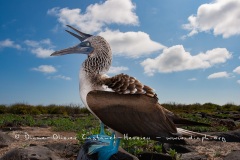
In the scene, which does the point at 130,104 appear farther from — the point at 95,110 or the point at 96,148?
the point at 96,148

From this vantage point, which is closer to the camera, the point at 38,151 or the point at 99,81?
the point at 99,81

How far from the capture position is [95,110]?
12.3ft

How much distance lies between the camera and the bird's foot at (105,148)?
4113 mm

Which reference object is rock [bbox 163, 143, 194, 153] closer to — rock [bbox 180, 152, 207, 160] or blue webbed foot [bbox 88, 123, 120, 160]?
rock [bbox 180, 152, 207, 160]

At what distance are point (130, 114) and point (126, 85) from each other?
33 cm

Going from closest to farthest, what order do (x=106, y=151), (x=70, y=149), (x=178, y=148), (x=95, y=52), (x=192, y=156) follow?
(x=95, y=52) → (x=106, y=151) → (x=192, y=156) → (x=70, y=149) → (x=178, y=148)

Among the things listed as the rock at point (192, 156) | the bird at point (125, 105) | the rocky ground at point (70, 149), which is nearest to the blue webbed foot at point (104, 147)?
the bird at point (125, 105)

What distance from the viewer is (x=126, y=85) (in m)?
3.85

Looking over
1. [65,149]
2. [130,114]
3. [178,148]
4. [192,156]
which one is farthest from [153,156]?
[130,114]

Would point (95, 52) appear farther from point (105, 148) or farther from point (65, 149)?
point (65, 149)

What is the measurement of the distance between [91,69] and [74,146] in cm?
374

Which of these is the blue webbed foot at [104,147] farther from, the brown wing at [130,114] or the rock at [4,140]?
the rock at [4,140]

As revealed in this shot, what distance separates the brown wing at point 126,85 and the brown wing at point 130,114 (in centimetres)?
6

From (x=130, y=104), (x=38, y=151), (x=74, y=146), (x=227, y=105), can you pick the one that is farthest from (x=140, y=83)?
(x=227, y=105)
